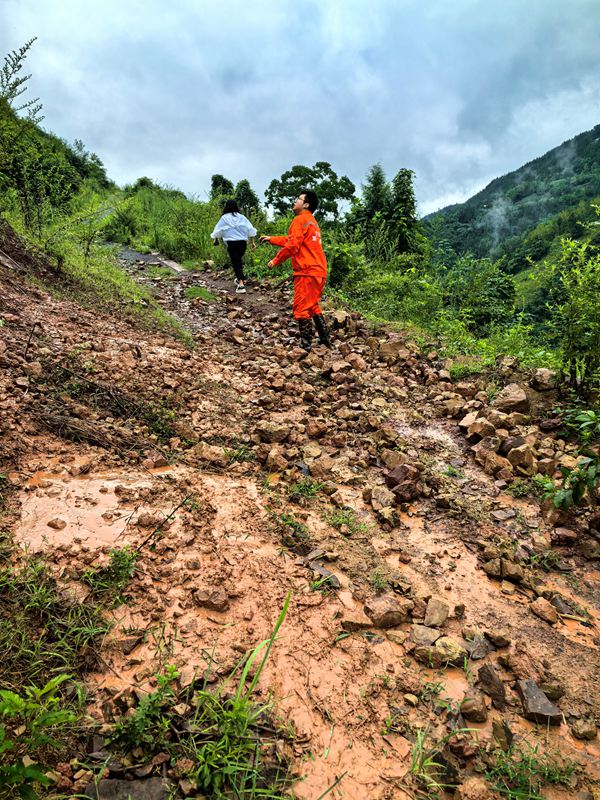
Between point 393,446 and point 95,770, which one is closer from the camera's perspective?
point 95,770

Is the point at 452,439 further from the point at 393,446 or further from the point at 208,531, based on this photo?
the point at 208,531

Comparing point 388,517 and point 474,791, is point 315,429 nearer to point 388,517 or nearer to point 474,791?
point 388,517

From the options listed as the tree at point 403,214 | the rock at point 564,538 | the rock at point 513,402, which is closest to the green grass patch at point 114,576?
the rock at point 564,538

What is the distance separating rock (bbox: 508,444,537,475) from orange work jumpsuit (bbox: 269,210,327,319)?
9.22ft

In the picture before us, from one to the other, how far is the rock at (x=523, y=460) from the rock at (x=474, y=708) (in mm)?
1683

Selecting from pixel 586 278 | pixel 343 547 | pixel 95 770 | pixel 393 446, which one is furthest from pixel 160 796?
pixel 586 278

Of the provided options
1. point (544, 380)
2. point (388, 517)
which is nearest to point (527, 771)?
point (388, 517)

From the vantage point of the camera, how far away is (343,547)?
228 cm

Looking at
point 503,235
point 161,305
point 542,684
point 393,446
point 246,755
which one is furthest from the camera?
point 503,235

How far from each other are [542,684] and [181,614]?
1.39 meters

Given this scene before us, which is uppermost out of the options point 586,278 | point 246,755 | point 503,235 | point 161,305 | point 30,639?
point 503,235

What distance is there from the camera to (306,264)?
5.05 m

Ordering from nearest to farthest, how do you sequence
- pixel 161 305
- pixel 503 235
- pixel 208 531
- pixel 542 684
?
pixel 542 684, pixel 208 531, pixel 161 305, pixel 503 235

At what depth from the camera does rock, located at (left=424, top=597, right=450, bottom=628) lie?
6.13 ft
